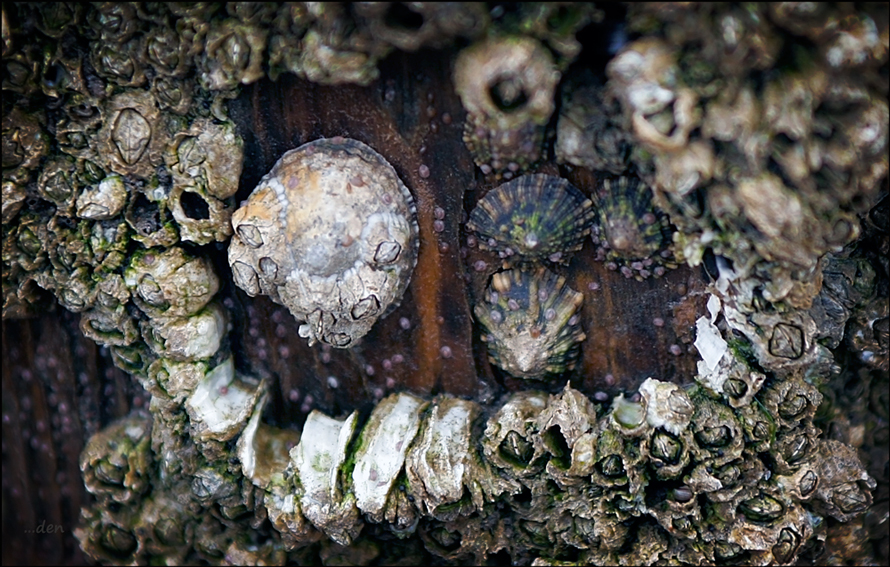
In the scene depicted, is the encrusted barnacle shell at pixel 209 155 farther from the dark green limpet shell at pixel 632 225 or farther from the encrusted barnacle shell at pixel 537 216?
the dark green limpet shell at pixel 632 225

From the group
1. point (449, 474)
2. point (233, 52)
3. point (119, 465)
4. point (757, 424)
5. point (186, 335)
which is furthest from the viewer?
point (119, 465)

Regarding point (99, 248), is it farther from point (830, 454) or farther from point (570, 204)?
point (830, 454)

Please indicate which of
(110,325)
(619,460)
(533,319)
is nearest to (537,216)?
(533,319)

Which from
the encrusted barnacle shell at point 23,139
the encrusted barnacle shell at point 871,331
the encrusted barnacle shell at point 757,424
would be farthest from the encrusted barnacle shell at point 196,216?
the encrusted barnacle shell at point 871,331

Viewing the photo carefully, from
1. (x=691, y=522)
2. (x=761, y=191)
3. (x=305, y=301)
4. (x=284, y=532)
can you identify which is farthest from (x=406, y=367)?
(x=761, y=191)

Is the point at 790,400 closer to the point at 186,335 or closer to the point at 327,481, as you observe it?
the point at 327,481
